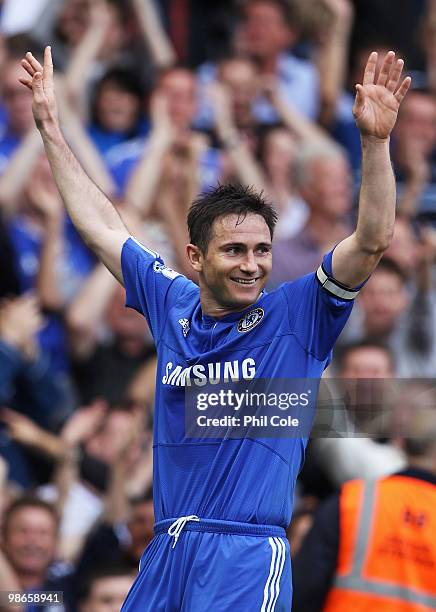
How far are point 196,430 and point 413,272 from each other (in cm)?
585

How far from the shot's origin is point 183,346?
517 cm

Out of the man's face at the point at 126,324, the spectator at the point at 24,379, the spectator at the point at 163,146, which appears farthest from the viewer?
the spectator at the point at 163,146

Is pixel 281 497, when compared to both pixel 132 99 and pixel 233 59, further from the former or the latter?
pixel 233 59

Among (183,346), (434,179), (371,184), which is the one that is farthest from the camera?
(434,179)

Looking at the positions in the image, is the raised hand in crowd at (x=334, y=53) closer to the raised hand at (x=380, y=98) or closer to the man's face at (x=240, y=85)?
Result: the man's face at (x=240, y=85)

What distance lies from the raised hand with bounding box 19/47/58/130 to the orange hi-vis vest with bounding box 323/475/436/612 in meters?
2.20

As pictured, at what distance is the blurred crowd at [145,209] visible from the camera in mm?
8375

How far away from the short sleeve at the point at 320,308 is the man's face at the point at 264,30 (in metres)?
7.46

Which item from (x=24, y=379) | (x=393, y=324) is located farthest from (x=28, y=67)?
(x=393, y=324)

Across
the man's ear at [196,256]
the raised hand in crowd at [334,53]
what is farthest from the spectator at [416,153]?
the man's ear at [196,256]

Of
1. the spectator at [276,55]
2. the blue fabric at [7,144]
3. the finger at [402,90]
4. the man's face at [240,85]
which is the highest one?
the spectator at [276,55]

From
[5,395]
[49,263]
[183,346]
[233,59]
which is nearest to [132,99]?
[233,59]

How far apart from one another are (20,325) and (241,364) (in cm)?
410

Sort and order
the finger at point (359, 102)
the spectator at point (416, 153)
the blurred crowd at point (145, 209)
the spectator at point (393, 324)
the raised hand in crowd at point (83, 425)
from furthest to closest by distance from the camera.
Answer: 1. the spectator at point (416, 153)
2. the spectator at point (393, 324)
3. the raised hand in crowd at point (83, 425)
4. the blurred crowd at point (145, 209)
5. the finger at point (359, 102)
